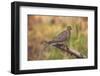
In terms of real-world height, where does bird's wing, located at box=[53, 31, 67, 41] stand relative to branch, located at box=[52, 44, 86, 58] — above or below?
above

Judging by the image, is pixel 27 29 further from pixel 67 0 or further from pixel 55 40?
pixel 67 0

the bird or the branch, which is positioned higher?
the bird
